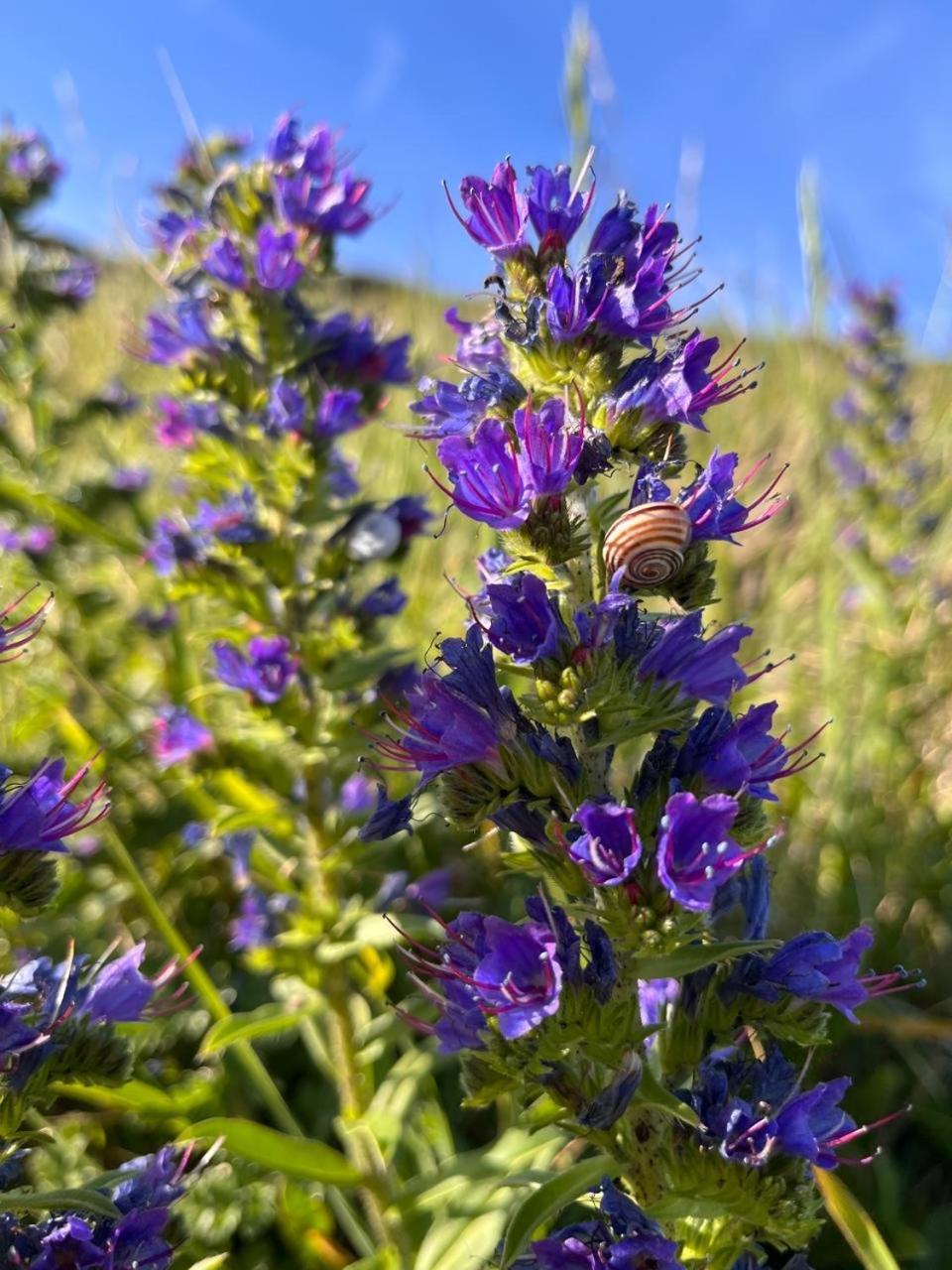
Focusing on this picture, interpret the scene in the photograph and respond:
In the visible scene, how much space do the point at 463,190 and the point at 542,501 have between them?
55 centimetres

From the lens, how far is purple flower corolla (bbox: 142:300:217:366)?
289 cm

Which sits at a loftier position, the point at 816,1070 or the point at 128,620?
the point at 128,620

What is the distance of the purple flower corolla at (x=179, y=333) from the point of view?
9.50 feet

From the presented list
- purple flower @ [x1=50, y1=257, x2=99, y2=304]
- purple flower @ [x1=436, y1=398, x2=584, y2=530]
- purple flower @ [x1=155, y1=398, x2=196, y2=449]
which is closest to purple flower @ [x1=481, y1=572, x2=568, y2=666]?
purple flower @ [x1=436, y1=398, x2=584, y2=530]

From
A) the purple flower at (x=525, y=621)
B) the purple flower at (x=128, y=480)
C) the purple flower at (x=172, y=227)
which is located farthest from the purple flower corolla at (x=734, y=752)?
the purple flower at (x=128, y=480)

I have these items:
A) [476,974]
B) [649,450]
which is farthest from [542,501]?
[476,974]

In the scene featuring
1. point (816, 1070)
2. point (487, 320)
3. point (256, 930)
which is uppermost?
point (487, 320)

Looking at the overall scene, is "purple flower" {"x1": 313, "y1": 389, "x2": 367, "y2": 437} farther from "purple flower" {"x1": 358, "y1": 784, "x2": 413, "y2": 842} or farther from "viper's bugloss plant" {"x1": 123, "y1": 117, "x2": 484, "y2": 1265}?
"purple flower" {"x1": 358, "y1": 784, "x2": 413, "y2": 842}

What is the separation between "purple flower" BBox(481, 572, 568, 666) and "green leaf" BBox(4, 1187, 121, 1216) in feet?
3.38

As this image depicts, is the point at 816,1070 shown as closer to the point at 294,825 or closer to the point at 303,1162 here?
the point at 303,1162

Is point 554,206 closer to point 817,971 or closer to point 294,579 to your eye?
point 817,971

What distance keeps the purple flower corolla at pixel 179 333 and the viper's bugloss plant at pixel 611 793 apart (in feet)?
4.71

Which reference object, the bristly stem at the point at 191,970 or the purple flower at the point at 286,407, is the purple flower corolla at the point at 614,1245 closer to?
the bristly stem at the point at 191,970

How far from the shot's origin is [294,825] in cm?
303
